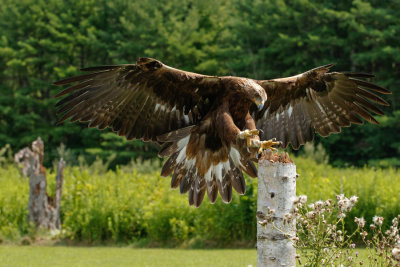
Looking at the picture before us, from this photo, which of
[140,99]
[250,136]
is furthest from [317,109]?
[250,136]

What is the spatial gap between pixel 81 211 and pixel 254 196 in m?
3.20

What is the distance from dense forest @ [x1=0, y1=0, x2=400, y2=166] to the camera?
85.4ft

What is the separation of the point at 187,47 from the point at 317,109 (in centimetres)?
2519

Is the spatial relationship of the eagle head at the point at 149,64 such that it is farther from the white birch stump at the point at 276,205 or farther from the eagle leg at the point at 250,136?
the white birch stump at the point at 276,205

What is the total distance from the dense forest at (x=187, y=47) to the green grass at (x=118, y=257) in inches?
621

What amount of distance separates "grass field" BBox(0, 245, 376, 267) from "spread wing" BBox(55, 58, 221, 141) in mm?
2440

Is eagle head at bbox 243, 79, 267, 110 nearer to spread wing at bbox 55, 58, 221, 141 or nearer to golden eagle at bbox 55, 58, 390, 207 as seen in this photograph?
golden eagle at bbox 55, 58, 390, 207

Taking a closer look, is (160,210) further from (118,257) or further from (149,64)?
(149,64)

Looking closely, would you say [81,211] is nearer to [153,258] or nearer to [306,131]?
[153,258]

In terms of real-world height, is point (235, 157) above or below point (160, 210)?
above

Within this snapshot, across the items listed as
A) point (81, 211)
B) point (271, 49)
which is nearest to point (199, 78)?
point (81, 211)

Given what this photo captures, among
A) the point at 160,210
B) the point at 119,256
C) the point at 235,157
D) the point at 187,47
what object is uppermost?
the point at 187,47

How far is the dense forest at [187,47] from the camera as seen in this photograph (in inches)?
1024

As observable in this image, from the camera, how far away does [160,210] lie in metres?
10.0
